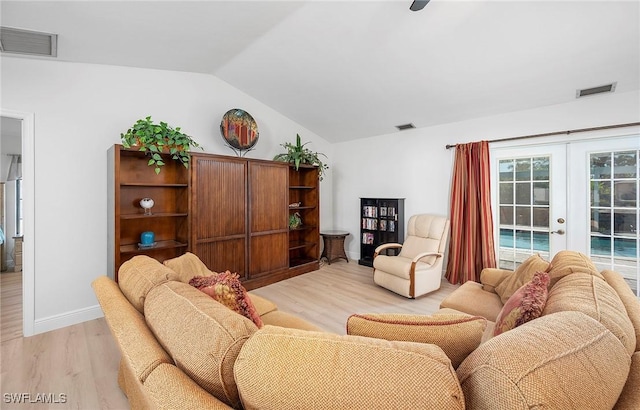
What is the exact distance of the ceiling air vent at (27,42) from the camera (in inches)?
87.6

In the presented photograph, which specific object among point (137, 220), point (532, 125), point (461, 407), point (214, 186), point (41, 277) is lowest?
point (41, 277)

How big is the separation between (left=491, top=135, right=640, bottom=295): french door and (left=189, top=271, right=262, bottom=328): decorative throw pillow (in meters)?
3.70

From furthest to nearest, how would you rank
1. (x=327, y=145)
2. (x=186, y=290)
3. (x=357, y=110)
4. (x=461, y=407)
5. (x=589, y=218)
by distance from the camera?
1. (x=327, y=145)
2. (x=357, y=110)
3. (x=589, y=218)
4. (x=186, y=290)
5. (x=461, y=407)

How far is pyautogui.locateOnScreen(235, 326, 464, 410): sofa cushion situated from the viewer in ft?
1.95

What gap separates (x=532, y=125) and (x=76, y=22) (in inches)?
190

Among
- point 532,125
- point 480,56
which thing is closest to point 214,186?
point 480,56

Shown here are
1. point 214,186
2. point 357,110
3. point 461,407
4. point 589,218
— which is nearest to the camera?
point 461,407

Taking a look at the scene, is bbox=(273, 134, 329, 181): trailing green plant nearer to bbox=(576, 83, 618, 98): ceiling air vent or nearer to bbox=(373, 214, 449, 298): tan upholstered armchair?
bbox=(373, 214, 449, 298): tan upholstered armchair

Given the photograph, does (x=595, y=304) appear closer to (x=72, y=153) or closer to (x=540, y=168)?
(x=540, y=168)

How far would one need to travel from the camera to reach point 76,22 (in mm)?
2232

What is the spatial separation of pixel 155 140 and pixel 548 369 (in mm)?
3359

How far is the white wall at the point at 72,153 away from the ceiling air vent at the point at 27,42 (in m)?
0.23

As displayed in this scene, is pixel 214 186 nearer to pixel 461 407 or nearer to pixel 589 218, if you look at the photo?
pixel 461 407

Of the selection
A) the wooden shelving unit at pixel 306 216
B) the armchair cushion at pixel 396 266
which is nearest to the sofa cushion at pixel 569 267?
the armchair cushion at pixel 396 266
